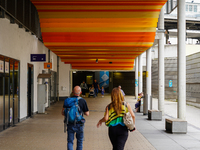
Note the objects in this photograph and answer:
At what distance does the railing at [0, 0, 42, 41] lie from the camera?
755cm

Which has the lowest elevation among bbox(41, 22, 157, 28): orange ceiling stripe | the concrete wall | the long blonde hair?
the long blonde hair

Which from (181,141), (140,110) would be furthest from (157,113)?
(181,141)

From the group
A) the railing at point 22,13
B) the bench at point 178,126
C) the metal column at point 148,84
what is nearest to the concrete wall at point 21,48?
the railing at point 22,13

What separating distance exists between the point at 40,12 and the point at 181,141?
298 inches

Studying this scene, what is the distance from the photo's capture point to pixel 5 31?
8852 mm

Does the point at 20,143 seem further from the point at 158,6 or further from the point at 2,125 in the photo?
the point at 158,6

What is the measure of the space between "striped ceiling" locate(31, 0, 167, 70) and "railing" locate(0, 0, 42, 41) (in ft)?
0.99

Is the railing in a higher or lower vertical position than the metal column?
higher

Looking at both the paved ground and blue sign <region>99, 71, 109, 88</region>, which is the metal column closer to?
the paved ground

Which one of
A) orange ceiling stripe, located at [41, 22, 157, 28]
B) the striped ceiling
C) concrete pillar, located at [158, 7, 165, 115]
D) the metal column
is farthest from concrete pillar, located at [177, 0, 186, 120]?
the metal column

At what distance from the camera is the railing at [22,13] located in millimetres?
7546

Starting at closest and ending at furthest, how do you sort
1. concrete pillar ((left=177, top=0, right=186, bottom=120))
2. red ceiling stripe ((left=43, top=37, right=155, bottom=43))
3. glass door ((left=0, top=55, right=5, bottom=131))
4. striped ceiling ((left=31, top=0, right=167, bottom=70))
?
glass door ((left=0, top=55, right=5, bottom=131)) → concrete pillar ((left=177, top=0, right=186, bottom=120)) → striped ceiling ((left=31, top=0, right=167, bottom=70)) → red ceiling stripe ((left=43, top=37, right=155, bottom=43))

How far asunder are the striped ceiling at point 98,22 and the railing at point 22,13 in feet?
0.99

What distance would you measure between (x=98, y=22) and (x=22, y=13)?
3742mm
